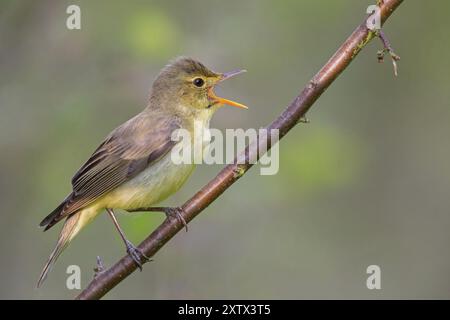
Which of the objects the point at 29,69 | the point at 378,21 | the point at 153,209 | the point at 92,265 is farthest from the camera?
the point at 92,265

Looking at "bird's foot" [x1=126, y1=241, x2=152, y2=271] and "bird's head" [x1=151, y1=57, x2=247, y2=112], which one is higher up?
"bird's head" [x1=151, y1=57, x2=247, y2=112]

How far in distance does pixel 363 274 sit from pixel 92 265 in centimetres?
325

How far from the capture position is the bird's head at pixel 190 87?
6.79 metres

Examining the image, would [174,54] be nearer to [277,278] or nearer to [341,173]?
[341,173]

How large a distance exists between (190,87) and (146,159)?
81 centimetres

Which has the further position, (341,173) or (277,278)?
(277,278)

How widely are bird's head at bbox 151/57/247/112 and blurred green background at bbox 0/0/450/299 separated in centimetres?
67

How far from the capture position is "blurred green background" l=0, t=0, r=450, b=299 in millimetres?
7469

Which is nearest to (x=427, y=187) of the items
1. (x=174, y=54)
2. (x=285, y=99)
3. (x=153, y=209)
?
(x=285, y=99)

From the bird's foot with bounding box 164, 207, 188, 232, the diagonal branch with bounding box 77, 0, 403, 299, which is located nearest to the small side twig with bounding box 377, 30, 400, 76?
the diagonal branch with bounding box 77, 0, 403, 299

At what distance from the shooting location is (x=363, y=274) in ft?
33.3

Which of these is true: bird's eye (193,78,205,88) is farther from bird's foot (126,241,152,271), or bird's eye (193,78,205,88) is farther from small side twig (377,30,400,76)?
small side twig (377,30,400,76)

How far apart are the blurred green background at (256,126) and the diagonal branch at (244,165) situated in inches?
55.8

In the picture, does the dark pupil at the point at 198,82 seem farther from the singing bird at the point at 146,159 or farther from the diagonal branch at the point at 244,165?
the diagonal branch at the point at 244,165
